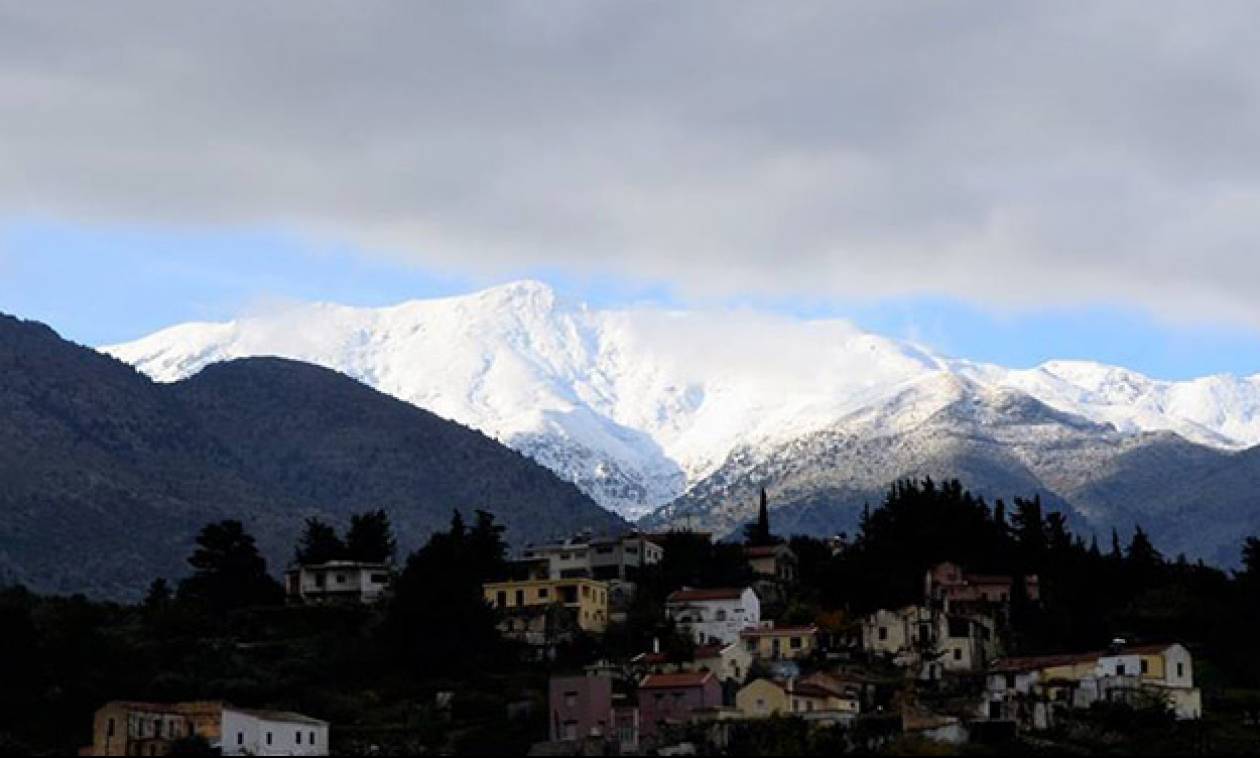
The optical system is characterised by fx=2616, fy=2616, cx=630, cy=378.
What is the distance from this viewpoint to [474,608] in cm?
12862

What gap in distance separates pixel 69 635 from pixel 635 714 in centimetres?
3042

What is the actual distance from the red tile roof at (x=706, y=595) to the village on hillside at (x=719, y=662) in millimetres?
142

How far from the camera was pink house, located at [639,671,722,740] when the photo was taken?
111750 mm

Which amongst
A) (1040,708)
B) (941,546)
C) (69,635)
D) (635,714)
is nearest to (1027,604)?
(941,546)

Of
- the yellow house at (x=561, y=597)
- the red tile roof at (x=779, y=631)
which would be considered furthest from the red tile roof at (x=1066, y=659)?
the yellow house at (x=561, y=597)

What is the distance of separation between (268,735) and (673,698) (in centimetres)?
1758

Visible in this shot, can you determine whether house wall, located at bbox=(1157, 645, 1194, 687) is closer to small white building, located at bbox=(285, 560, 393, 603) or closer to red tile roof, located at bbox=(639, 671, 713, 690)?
red tile roof, located at bbox=(639, 671, 713, 690)

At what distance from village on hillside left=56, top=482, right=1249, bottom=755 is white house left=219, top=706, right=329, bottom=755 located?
82 millimetres

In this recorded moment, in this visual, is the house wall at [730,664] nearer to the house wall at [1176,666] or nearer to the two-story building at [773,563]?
the house wall at [1176,666]

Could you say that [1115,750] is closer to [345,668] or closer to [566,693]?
[566,693]

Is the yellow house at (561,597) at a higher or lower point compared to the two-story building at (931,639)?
higher

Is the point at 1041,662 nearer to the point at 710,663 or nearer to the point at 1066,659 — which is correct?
the point at 1066,659

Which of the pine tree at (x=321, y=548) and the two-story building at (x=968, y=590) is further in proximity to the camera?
the pine tree at (x=321, y=548)

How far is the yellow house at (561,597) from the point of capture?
137m
